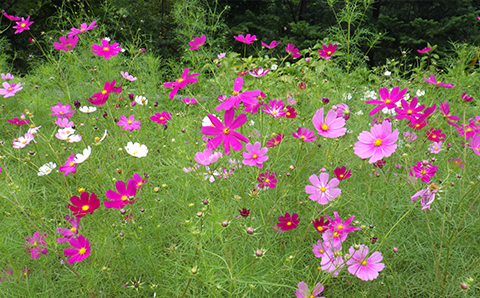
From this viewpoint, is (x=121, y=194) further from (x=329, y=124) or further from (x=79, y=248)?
(x=329, y=124)

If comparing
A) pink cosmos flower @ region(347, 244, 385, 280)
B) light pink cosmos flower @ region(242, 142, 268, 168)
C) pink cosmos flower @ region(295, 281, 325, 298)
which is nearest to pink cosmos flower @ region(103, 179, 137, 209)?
light pink cosmos flower @ region(242, 142, 268, 168)

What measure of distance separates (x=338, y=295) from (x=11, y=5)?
223 inches

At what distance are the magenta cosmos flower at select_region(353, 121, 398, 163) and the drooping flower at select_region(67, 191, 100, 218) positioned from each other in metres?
0.74

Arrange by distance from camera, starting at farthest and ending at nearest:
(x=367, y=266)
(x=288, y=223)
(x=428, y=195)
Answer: (x=288, y=223) < (x=367, y=266) < (x=428, y=195)

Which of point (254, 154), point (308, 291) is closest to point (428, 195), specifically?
point (308, 291)

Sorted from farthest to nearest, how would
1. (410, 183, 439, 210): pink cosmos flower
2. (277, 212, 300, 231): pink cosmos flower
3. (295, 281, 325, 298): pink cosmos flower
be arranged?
(277, 212, 300, 231): pink cosmos flower
(295, 281, 325, 298): pink cosmos flower
(410, 183, 439, 210): pink cosmos flower

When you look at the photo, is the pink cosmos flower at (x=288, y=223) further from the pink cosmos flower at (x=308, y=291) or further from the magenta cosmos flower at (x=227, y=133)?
the magenta cosmos flower at (x=227, y=133)

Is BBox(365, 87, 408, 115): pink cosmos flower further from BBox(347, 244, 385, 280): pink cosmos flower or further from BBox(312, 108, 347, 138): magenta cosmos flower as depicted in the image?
BBox(347, 244, 385, 280): pink cosmos flower

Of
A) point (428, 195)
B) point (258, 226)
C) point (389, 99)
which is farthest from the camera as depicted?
point (258, 226)

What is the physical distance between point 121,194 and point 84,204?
0.37ft

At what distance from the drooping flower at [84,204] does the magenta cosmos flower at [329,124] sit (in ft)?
2.18

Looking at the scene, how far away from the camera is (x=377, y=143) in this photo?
0.76m

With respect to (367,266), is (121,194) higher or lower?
higher

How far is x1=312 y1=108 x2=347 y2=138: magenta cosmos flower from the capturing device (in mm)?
802
